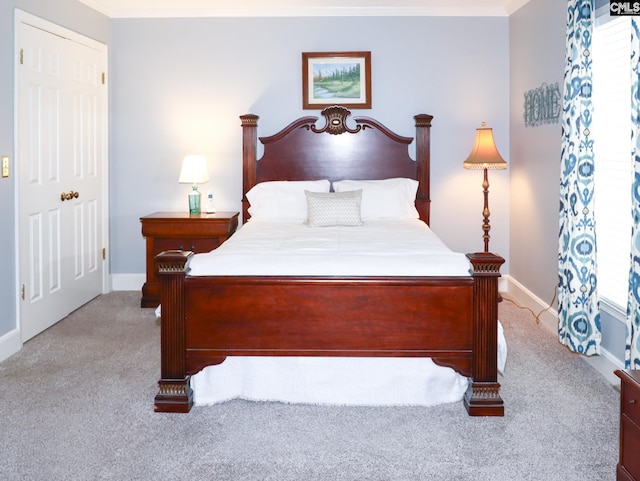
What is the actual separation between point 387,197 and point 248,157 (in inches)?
50.2

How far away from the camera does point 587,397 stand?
130 inches

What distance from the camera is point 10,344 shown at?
4.05 metres

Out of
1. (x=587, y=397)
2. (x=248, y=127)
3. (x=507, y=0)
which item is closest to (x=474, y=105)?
(x=507, y=0)

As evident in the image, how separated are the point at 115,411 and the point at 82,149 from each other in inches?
108

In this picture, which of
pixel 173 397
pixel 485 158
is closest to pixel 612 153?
pixel 485 158

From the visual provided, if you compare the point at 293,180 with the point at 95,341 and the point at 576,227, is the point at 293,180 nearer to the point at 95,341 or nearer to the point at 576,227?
the point at 95,341

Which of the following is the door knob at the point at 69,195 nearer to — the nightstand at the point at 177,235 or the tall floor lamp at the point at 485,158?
the nightstand at the point at 177,235

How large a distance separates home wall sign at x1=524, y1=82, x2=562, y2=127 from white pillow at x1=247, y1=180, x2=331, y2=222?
1671 mm

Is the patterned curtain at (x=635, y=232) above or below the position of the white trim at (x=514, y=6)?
below

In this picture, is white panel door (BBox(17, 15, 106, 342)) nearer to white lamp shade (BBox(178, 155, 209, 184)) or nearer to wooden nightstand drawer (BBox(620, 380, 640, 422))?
white lamp shade (BBox(178, 155, 209, 184))

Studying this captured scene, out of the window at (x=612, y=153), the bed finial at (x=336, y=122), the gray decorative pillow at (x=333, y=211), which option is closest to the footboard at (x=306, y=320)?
the window at (x=612, y=153)

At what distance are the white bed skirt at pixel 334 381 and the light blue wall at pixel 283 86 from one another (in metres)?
2.74

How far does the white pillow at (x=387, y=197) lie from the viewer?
17.0 feet

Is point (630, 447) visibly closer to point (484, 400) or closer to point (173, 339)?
point (484, 400)
